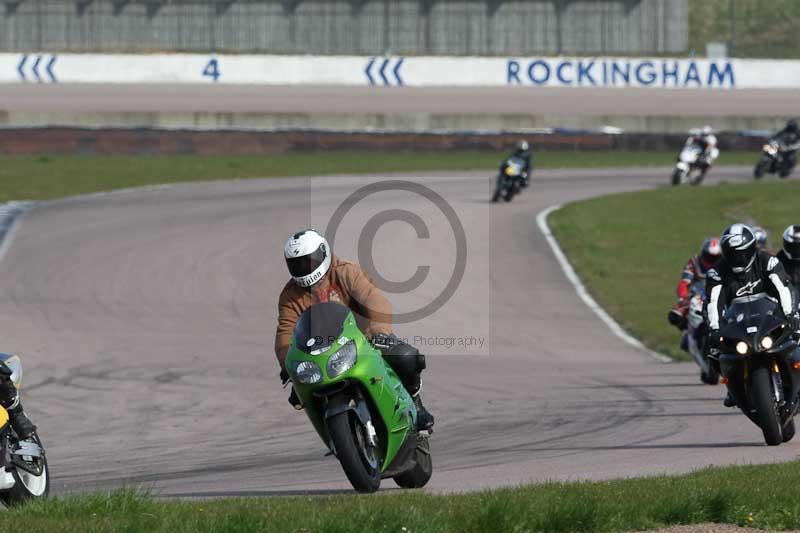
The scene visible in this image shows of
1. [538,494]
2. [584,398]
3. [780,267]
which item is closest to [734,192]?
[584,398]

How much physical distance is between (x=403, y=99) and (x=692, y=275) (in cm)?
3334

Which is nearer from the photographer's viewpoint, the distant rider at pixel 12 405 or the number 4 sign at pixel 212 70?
the distant rider at pixel 12 405

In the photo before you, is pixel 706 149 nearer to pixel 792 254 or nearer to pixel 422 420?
pixel 792 254

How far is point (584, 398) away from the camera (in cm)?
1383

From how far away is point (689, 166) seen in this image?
3403 cm

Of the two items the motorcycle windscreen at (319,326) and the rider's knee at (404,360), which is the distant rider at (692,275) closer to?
the rider's knee at (404,360)

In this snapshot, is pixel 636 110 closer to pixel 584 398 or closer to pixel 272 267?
pixel 272 267

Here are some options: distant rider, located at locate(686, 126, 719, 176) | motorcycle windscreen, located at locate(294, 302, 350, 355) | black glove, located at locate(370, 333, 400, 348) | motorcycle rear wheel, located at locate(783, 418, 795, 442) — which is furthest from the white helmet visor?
distant rider, located at locate(686, 126, 719, 176)

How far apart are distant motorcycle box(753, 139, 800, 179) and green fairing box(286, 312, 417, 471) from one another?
27.9 meters

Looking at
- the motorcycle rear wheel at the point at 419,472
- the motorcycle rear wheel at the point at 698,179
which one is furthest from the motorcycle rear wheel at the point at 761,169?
the motorcycle rear wheel at the point at 419,472

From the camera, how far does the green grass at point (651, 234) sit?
2123 cm

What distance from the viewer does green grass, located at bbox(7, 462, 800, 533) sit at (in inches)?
266

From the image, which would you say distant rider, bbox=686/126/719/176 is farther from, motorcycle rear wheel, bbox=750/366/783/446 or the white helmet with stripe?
motorcycle rear wheel, bbox=750/366/783/446

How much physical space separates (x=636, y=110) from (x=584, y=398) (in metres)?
33.8
